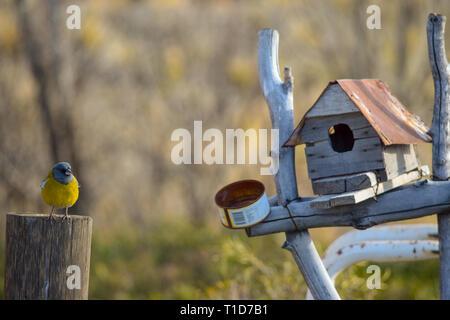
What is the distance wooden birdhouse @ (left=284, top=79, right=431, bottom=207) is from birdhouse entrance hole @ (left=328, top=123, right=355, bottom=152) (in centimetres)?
19

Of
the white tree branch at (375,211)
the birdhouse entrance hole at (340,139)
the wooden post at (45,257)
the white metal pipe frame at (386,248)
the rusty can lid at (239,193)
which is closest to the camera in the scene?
the wooden post at (45,257)

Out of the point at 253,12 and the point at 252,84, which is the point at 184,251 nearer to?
the point at 252,84

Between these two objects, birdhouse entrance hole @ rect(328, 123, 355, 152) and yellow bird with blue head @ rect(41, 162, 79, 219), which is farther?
birdhouse entrance hole @ rect(328, 123, 355, 152)

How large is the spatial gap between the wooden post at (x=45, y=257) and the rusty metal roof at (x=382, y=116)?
4.18ft

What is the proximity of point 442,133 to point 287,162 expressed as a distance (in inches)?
33.8

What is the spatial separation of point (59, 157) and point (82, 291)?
Result: 694 cm

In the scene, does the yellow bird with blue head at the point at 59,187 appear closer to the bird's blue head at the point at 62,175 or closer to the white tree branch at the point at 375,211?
the bird's blue head at the point at 62,175

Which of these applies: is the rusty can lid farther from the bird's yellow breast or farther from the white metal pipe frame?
the white metal pipe frame

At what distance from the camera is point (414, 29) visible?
31.8 ft

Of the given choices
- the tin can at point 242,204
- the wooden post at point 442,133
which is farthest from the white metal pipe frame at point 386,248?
the tin can at point 242,204

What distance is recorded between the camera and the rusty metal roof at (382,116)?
2926 mm

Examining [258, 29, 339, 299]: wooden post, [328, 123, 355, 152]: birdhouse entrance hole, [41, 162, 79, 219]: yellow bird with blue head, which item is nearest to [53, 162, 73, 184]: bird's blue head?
[41, 162, 79, 219]: yellow bird with blue head

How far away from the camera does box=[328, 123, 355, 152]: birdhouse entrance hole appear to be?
3.39 meters
